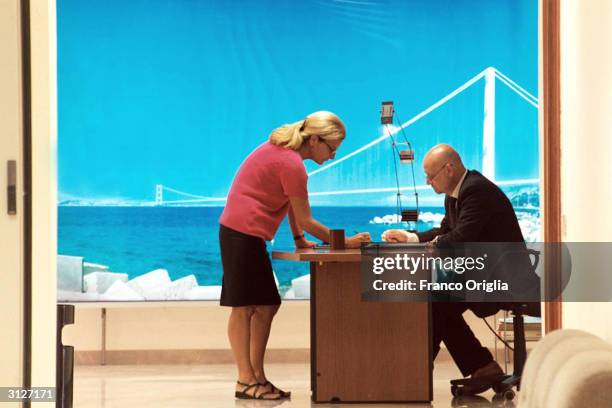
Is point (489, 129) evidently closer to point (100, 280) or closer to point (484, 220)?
point (484, 220)

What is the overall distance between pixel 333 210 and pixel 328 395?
263 centimetres

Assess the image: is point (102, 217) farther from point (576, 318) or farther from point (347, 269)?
A: point (576, 318)

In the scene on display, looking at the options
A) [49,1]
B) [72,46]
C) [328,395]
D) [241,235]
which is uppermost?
[72,46]

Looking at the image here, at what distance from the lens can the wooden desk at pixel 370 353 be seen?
4.75m

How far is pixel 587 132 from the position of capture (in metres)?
3.31

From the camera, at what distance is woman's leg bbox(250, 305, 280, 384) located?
5.05 metres

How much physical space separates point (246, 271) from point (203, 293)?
2102 mm

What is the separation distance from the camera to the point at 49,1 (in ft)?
10.5

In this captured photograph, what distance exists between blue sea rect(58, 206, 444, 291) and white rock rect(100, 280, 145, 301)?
90 mm


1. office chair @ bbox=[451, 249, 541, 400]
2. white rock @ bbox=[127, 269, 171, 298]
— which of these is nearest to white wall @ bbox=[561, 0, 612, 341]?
office chair @ bbox=[451, 249, 541, 400]

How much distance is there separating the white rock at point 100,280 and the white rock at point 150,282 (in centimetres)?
8

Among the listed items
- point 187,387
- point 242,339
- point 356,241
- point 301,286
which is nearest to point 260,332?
point 242,339

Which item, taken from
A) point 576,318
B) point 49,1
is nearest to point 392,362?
point 576,318

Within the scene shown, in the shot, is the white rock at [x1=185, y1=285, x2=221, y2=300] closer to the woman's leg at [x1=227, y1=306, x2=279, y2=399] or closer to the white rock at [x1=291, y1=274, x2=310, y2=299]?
the white rock at [x1=291, y1=274, x2=310, y2=299]
